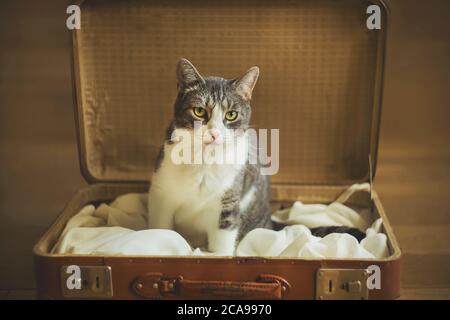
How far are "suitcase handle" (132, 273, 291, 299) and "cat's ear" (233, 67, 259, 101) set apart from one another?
0.39 metres

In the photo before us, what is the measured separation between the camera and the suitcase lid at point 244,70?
1292mm

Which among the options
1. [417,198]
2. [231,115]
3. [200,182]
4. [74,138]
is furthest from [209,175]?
[417,198]

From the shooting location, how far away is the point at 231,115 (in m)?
1.11

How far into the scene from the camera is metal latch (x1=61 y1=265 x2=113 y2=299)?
998mm

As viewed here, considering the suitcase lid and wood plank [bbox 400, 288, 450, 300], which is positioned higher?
the suitcase lid

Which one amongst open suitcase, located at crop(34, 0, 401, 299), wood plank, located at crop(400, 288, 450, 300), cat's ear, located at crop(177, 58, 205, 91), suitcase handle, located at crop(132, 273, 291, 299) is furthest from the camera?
wood plank, located at crop(400, 288, 450, 300)

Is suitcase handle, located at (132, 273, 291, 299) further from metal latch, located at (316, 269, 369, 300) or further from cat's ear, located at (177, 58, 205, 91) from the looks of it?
cat's ear, located at (177, 58, 205, 91)

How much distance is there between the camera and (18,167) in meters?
1.61

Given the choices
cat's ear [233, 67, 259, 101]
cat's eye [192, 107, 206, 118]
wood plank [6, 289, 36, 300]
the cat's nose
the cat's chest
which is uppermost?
cat's ear [233, 67, 259, 101]

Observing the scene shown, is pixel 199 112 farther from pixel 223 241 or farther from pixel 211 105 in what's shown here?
pixel 223 241

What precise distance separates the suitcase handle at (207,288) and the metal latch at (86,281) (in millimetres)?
54

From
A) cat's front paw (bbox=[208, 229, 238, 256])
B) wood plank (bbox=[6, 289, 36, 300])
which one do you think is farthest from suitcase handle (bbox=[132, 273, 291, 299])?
wood plank (bbox=[6, 289, 36, 300])

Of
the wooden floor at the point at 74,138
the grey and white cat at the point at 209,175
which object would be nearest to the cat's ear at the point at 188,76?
the grey and white cat at the point at 209,175

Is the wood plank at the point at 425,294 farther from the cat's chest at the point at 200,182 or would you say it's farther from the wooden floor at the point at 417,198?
the cat's chest at the point at 200,182
